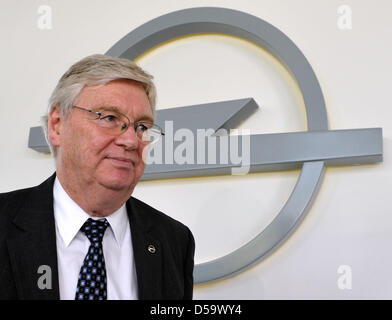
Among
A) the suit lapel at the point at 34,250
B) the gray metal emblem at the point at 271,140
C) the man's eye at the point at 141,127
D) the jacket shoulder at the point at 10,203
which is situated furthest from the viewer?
the gray metal emblem at the point at 271,140

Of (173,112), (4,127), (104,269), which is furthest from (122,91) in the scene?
(4,127)

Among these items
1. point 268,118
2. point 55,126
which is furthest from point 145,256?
point 268,118

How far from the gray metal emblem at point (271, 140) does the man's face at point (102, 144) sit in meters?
0.69

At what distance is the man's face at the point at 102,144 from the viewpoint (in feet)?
4.12

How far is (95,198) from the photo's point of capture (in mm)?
1270

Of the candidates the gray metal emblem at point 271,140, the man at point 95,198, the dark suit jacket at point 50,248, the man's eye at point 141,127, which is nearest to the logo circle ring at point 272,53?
the gray metal emblem at point 271,140

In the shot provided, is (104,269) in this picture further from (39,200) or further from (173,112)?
(173,112)

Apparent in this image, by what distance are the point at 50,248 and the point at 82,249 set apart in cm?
8

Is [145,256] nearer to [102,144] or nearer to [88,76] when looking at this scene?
[102,144]

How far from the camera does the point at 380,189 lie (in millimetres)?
1810

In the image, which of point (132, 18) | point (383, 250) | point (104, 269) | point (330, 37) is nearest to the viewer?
point (104, 269)

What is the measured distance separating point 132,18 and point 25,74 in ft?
1.72

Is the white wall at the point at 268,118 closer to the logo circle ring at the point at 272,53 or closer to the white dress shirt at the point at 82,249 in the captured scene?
the logo circle ring at the point at 272,53

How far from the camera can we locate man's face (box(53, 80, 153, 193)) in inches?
49.5
